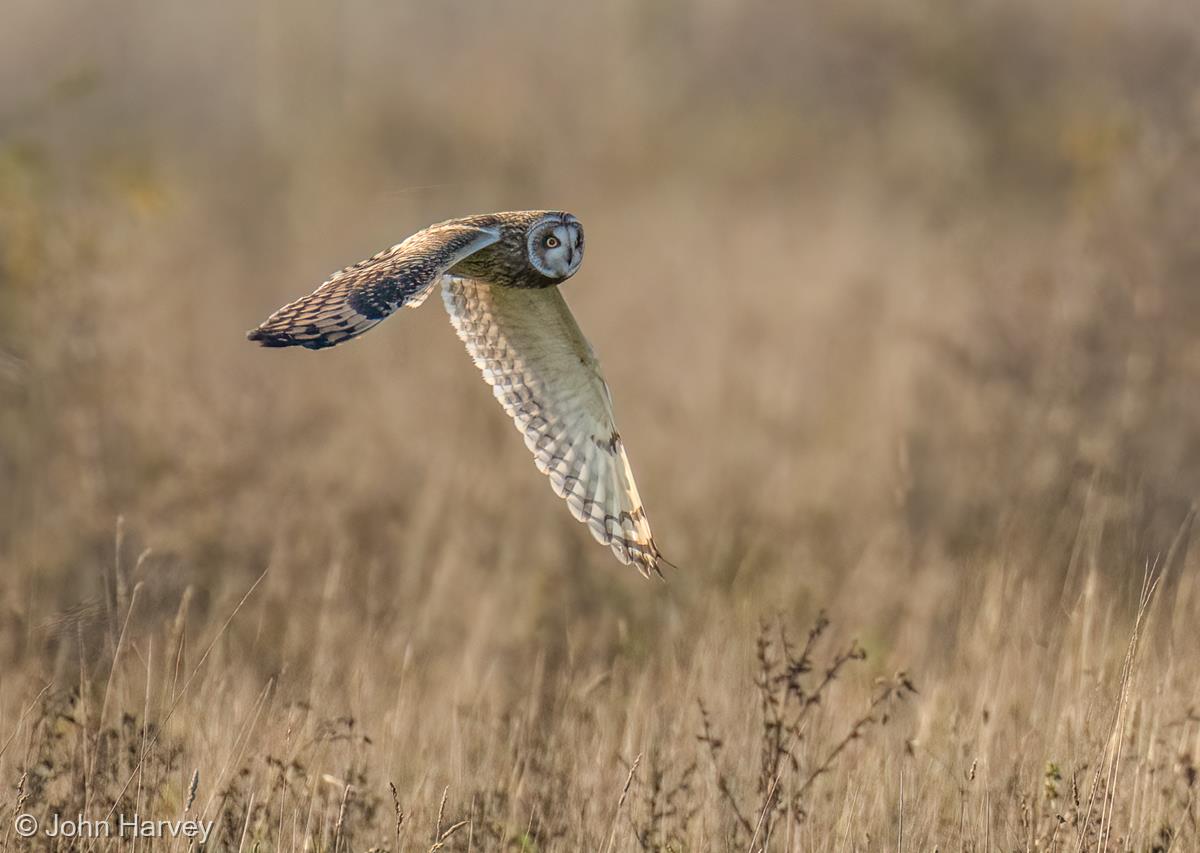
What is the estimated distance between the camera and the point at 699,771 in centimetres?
475

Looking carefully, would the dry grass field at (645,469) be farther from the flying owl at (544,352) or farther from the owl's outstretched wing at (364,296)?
the owl's outstretched wing at (364,296)

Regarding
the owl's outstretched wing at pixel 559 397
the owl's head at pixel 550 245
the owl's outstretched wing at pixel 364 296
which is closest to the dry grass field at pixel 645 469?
the owl's outstretched wing at pixel 559 397

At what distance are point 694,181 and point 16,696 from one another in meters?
15.8

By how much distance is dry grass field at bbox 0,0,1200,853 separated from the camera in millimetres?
4508

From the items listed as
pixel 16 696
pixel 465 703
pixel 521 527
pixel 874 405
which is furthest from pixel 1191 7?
pixel 16 696

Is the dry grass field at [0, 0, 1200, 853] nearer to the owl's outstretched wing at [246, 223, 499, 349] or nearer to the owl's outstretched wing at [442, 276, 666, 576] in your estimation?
the owl's outstretched wing at [442, 276, 666, 576]

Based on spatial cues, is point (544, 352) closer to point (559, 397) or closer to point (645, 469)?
point (559, 397)

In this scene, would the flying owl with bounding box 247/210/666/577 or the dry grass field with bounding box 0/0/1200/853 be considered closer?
the dry grass field with bounding box 0/0/1200/853

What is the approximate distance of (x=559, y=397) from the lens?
17.2ft

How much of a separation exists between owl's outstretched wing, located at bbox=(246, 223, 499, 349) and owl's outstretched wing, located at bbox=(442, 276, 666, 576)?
0.55 m

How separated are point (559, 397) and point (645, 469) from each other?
19.4 feet

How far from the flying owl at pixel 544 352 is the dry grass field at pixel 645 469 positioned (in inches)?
23.3

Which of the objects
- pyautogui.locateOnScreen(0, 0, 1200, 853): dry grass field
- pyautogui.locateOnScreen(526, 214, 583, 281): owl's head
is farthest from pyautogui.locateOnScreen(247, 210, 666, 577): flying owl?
pyautogui.locateOnScreen(0, 0, 1200, 853): dry grass field

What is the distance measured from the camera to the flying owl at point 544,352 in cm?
486
